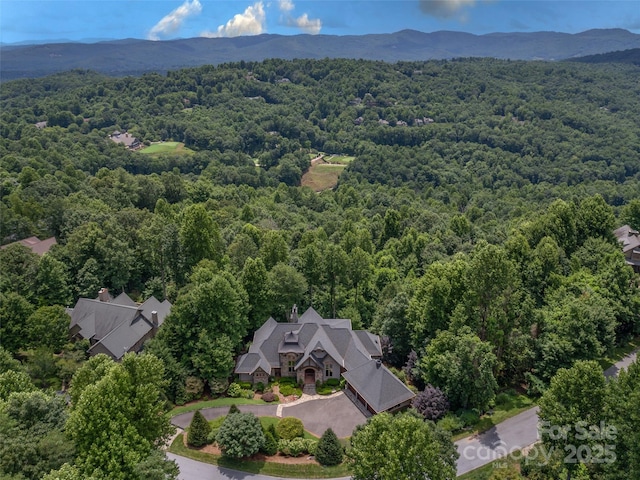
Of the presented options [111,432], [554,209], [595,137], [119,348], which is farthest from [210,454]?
[595,137]

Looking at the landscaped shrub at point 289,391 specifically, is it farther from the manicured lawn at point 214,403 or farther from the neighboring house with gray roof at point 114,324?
the neighboring house with gray roof at point 114,324

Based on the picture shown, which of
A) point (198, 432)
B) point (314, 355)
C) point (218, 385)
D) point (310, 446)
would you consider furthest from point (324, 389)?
point (198, 432)

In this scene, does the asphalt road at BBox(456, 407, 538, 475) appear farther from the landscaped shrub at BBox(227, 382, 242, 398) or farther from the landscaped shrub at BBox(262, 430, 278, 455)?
the landscaped shrub at BBox(227, 382, 242, 398)

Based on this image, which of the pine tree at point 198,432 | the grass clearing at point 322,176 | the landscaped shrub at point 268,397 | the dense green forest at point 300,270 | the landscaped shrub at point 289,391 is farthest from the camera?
the grass clearing at point 322,176

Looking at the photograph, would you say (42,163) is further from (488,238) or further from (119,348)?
(488,238)

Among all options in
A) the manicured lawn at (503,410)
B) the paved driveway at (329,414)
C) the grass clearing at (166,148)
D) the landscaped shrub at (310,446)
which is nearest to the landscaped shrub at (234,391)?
the paved driveway at (329,414)

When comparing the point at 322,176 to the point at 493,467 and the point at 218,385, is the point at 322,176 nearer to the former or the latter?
the point at 218,385
